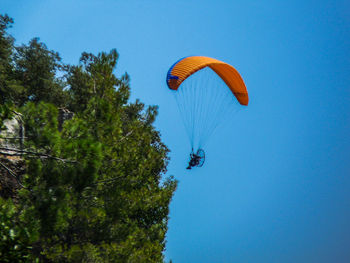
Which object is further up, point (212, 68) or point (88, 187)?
point (212, 68)

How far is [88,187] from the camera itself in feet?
33.7

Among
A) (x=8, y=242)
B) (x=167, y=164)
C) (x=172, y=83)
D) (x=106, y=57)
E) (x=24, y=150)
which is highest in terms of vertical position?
(x=172, y=83)

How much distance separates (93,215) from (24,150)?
3.76 m

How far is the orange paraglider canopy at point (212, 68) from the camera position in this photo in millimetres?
20172

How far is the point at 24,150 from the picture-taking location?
332 inches

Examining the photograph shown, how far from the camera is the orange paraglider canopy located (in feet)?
66.2

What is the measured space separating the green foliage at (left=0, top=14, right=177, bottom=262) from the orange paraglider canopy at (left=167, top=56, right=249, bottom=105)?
615 cm

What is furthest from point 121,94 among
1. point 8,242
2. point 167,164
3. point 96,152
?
point 167,164

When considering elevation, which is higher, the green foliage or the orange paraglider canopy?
the orange paraglider canopy

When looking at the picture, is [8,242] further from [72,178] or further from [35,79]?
[35,79]

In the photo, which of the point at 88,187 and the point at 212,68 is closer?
the point at 88,187

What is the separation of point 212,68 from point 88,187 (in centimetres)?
1633

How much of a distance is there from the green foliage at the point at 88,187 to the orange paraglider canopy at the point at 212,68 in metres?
6.15

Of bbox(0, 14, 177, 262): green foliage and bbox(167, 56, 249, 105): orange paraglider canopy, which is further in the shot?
bbox(167, 56, 249, 105): orange paraglider canopy
